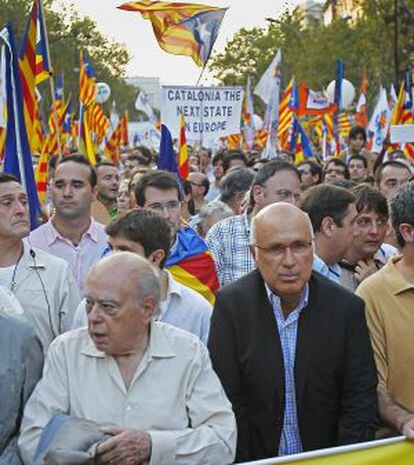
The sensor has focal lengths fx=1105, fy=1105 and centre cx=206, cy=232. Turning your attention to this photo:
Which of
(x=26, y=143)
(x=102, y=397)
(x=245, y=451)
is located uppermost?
(x=26, y=143)

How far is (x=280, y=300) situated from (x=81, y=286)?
2585mm

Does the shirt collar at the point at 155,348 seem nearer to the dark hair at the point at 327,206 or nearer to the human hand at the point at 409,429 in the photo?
the human hand at the point at 409,429

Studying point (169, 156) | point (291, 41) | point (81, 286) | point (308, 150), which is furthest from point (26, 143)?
point (291, 41)

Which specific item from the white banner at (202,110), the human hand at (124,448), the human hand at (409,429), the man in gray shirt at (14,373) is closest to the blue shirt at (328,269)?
the human hand at (409,429)

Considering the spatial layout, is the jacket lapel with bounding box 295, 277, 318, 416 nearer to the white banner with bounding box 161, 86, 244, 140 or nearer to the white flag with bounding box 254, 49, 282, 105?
the white banner with bounding box 161, 86, 244, 140

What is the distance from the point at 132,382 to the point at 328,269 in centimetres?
239

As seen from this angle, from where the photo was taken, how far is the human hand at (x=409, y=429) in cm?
429

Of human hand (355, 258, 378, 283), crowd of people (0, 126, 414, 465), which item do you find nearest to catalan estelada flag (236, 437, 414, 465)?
crowd of people (0, 126, 414, 465)

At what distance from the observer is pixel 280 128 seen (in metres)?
19.9

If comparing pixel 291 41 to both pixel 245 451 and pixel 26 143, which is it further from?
pixel 245 451

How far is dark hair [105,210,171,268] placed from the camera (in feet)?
17.7

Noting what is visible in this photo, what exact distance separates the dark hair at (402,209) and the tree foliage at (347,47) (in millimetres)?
26030

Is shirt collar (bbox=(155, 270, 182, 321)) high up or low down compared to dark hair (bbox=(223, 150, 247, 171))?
down

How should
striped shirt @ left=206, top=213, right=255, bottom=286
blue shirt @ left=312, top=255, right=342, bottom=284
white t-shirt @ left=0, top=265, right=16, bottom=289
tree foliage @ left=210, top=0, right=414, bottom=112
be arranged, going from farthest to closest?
tree foliage @ left=210, top=0, right=414, bottom=112 < striped shirt @ left=206, top=213, right=255, bottom=286 < blue shirt @ left=312, top=255, right=342, bottom=284 < white t-shirt @ left=0, top=265, right=16, bottom=289
